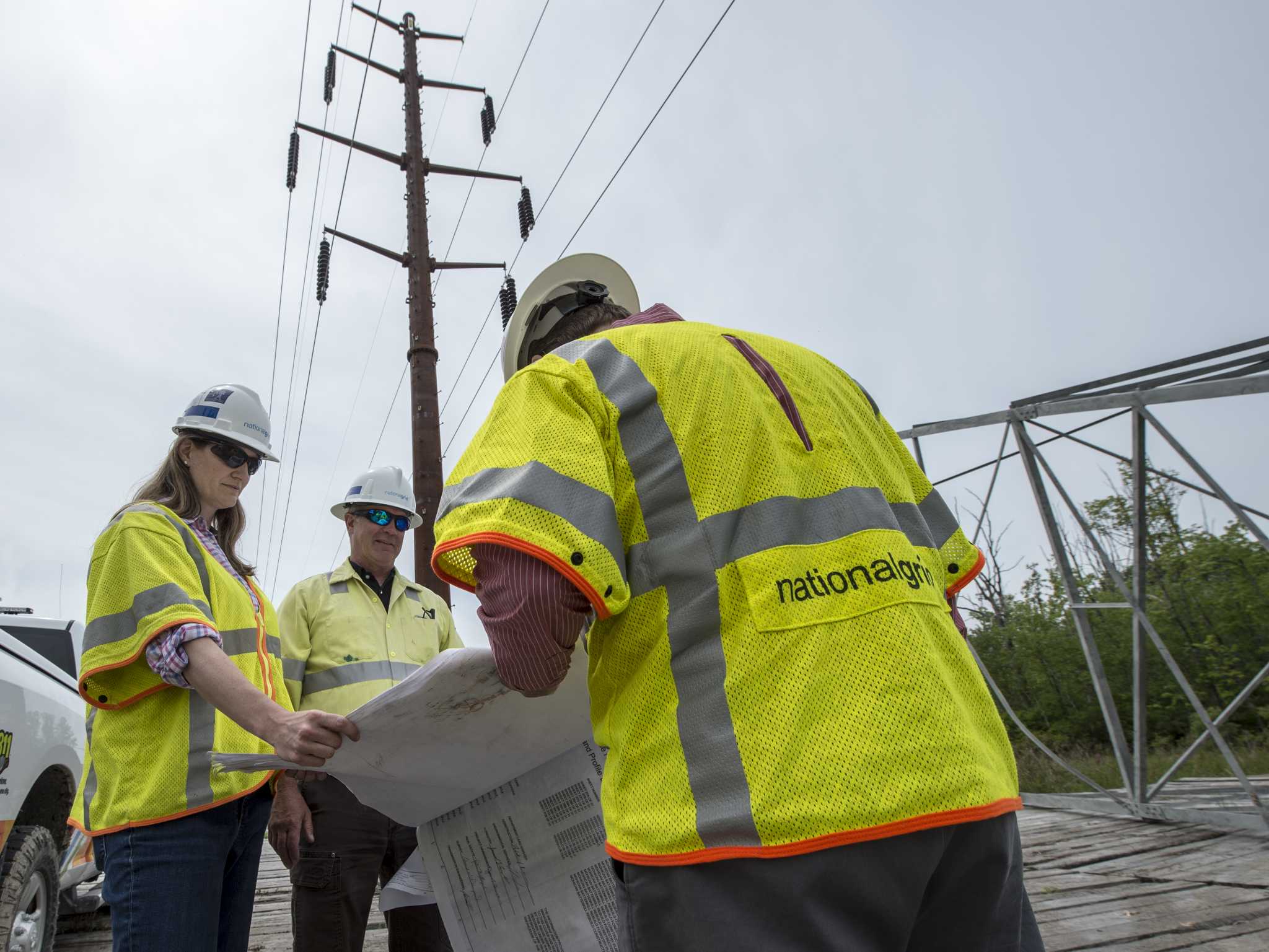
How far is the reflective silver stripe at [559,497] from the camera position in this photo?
1204 millimetres

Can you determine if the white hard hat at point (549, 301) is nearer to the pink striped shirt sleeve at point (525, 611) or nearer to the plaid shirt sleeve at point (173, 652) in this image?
the pink striped shirt sleeve at point (525, 611)

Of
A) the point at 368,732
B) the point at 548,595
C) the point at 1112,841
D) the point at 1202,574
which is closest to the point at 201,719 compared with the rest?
the point at 368,732

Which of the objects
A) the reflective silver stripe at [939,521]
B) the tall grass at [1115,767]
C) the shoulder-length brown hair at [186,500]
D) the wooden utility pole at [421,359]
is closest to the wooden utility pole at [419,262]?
the wooden utility pole at [421,359]

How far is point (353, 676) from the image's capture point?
10.1 feet

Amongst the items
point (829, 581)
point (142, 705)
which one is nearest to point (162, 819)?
point (142, 705)

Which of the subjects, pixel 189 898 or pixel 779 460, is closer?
pixel 779 460

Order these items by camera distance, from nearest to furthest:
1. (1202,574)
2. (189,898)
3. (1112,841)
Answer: (189,898) → (1112,841) → (1202,574)

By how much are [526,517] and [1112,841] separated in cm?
646

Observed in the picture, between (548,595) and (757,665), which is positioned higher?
(548,595)

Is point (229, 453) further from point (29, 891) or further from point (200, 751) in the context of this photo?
point (29, 891)

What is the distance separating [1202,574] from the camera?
38.5 ft

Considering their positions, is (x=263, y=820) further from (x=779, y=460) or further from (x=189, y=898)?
(x=779, y=460)

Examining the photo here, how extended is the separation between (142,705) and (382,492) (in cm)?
162

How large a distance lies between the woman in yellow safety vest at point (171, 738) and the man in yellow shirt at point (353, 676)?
582 millimetres
